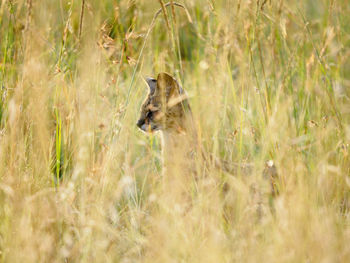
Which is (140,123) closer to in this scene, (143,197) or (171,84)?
(171,84)

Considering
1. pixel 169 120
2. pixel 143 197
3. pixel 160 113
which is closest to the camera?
pixel 143 197

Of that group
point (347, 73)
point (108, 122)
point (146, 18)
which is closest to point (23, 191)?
point (108, 122)

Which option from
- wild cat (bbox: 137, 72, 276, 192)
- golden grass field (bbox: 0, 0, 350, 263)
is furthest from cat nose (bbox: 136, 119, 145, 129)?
golden grass field (bbox: 0, 0, 350, 263)

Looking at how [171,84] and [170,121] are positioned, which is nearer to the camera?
[171,84]

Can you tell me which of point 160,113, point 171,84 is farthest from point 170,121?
point 171,84

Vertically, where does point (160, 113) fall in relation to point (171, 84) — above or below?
below

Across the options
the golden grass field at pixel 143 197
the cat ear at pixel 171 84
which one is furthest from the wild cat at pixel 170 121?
the golden grass field at pixel 143 197

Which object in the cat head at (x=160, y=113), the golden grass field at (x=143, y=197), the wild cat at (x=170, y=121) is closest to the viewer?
the golden grass field at (x=143, y=197)

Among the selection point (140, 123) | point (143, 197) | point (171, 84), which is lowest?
point (143, 197)

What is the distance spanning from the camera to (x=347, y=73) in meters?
4.30

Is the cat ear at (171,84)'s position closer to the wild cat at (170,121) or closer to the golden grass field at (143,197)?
the wild cat at (170,121)

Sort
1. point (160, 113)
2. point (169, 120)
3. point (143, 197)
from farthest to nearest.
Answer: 1. point (169, 120)
2. point (160, 113)
3. point (143, 197)

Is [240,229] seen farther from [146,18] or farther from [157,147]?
[146,18]

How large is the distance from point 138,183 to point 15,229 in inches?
44.3
